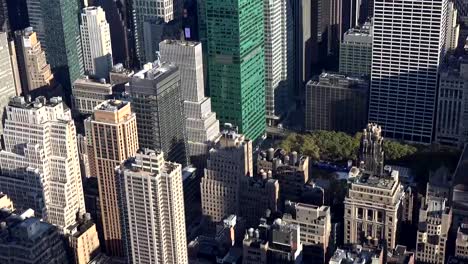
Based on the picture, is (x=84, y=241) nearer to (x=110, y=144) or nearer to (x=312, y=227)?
(x=110, y=144)

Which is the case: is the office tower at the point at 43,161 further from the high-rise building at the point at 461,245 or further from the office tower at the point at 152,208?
the high-rise building at the point at 461,245

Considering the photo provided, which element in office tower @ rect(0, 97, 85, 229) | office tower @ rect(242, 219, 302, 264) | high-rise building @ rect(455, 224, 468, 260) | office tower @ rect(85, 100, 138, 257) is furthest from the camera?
office tower @ rect(0, 97, 85, 229)

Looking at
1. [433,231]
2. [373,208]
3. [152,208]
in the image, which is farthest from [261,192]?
[433,231]

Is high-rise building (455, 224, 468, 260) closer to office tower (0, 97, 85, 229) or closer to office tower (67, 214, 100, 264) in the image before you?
office tower (67, 214, 100, 264)

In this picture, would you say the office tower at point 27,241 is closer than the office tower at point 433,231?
Yes

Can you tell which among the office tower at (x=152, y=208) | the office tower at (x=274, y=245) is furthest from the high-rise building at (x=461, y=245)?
the office tower at (x=152, y=208)

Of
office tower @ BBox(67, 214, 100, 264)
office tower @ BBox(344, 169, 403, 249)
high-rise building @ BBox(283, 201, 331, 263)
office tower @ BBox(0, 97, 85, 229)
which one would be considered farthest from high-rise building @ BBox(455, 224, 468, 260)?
office tower @ BBox(0, 97, 85, 229)
